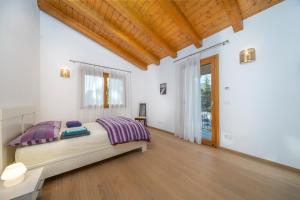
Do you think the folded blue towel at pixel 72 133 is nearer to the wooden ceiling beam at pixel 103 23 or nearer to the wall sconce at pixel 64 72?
the wall sconce at pixel 64 72

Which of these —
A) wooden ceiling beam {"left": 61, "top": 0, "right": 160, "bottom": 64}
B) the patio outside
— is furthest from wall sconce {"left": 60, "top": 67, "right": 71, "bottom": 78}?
the patio outside

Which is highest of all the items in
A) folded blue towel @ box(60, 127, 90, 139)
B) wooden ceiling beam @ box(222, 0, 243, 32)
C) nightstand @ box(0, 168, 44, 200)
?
wooden ceiling beam @ box(222, 0, 243, 32)

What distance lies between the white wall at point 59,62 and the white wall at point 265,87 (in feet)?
12.9

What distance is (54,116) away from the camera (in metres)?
3.46

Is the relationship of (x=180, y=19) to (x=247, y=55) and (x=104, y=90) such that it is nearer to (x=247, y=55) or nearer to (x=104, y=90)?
(x=247, y=55)

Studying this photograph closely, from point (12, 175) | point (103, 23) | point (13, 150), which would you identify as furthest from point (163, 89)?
point (12, 175)

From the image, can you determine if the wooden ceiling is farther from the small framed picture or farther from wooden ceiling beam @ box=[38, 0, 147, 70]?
the small framed picture

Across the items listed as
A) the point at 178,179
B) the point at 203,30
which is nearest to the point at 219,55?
the point at 203,30

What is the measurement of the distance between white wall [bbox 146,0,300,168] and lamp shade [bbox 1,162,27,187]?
11.5 feet

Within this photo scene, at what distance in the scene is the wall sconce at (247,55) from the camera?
240cm

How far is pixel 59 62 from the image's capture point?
3527 mm

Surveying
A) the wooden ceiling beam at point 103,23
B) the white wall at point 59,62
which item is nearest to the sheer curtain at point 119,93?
the white wall at point 59,62

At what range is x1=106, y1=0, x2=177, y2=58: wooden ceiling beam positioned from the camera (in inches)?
105

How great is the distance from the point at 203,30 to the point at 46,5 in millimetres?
4092
